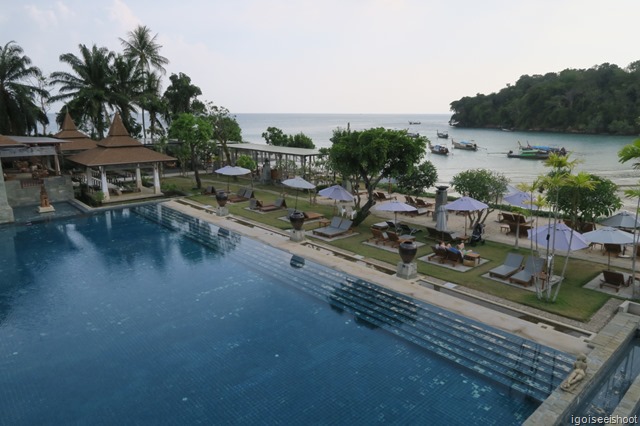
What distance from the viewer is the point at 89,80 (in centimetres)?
3553

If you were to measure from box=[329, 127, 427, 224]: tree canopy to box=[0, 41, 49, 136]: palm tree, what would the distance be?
30.8 metres

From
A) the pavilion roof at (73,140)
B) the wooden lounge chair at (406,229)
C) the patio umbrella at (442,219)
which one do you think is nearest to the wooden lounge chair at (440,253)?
the patio umbrella at (442,219)

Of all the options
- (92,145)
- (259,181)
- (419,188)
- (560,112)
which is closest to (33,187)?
(92,145)

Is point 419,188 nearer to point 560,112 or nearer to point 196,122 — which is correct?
point 196,122

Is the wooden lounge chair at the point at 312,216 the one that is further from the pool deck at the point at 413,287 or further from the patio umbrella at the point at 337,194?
the pool deck at the point at 413,287

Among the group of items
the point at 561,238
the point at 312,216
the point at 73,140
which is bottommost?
the point at 312,216

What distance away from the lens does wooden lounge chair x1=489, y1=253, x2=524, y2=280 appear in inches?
499

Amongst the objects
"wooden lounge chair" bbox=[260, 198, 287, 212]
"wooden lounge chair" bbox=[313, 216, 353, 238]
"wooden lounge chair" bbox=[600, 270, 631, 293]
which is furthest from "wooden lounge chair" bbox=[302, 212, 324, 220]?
"wooden lounge chair" bbox=[600, 270, 631, 293]

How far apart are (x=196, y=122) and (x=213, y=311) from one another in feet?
63.5

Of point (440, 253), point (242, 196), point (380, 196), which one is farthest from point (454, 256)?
point (242, 196)

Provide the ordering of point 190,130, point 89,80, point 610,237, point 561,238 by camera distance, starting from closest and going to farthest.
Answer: point 561,238 < point 610,237 < point 190,130 < point 89,80

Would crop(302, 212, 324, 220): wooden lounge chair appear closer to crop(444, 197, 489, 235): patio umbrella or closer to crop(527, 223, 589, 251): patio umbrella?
crop(444, 197, 489, 235): patio umbrella

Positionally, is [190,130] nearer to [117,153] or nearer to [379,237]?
[117,153]

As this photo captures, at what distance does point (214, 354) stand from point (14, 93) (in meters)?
36.7
